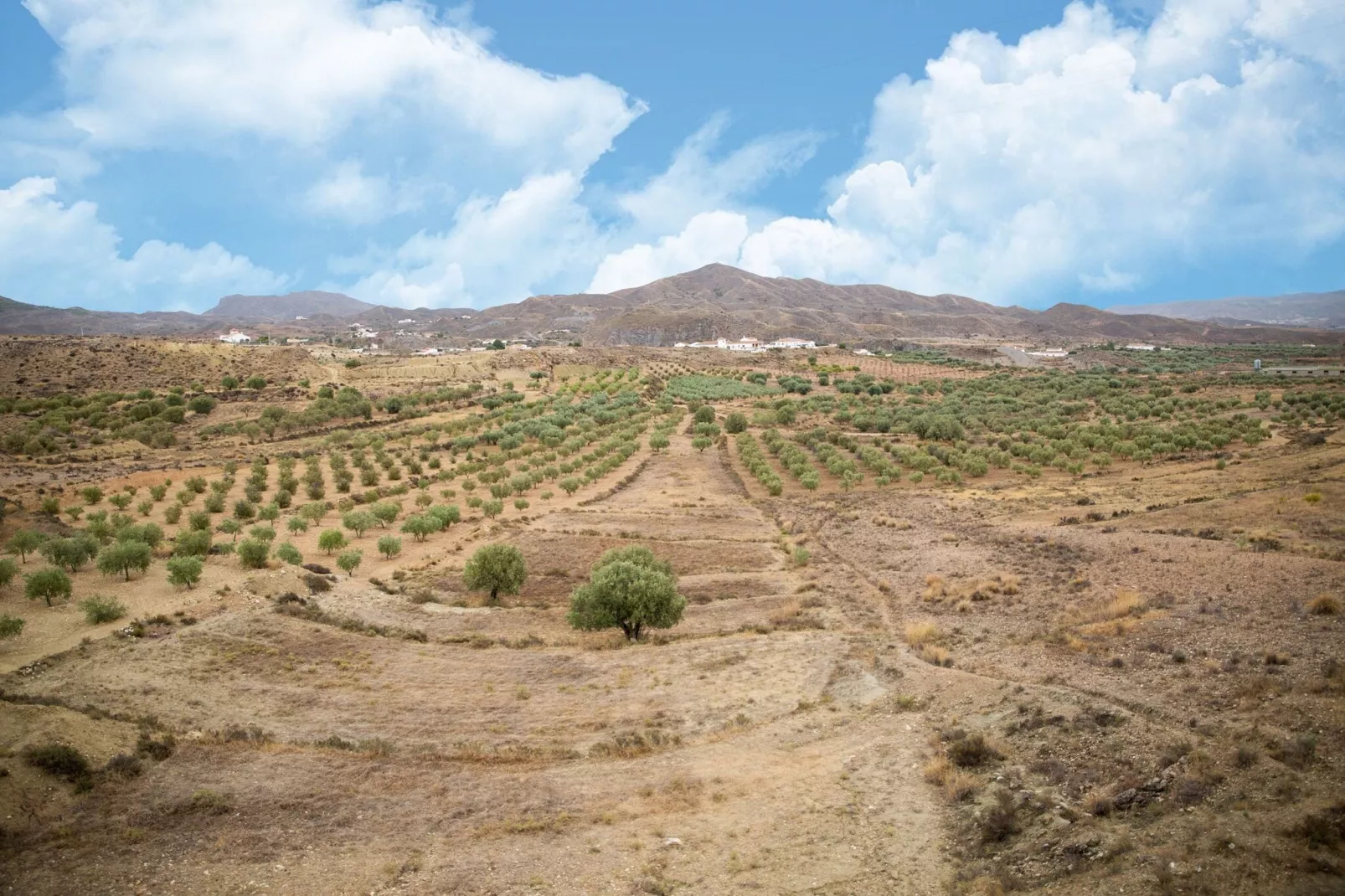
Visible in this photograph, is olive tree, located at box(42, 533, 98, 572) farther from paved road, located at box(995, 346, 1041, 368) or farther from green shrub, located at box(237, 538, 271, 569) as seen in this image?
paved road, located at box(995, 346, 1041, 368)

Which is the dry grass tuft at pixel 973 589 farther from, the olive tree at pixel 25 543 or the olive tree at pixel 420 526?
the olive tree at pixel 25 543

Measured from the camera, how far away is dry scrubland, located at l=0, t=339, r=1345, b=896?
1104cm

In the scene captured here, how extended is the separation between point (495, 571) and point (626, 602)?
21.0ft

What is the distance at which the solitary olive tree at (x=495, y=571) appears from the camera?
86.4 ft

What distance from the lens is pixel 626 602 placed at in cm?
2222

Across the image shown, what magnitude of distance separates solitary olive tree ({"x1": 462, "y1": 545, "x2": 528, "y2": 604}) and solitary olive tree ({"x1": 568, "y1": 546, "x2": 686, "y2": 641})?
4570 mm

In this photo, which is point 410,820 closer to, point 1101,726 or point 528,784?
point 528,784

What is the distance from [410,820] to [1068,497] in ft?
116

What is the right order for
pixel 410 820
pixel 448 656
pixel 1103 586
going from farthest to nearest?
pixel 1103 586
pixel 448 656
pixel 410 820

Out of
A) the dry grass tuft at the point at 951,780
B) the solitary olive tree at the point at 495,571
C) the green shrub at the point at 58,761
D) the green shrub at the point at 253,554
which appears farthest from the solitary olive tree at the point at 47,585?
the dry grass tuft at the point at 951,780

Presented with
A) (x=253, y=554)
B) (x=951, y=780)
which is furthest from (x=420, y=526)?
(x=951, y=780)

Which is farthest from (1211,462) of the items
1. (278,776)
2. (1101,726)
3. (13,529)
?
(13,529)

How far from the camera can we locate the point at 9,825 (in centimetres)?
1148

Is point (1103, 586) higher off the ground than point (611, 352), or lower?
lower
